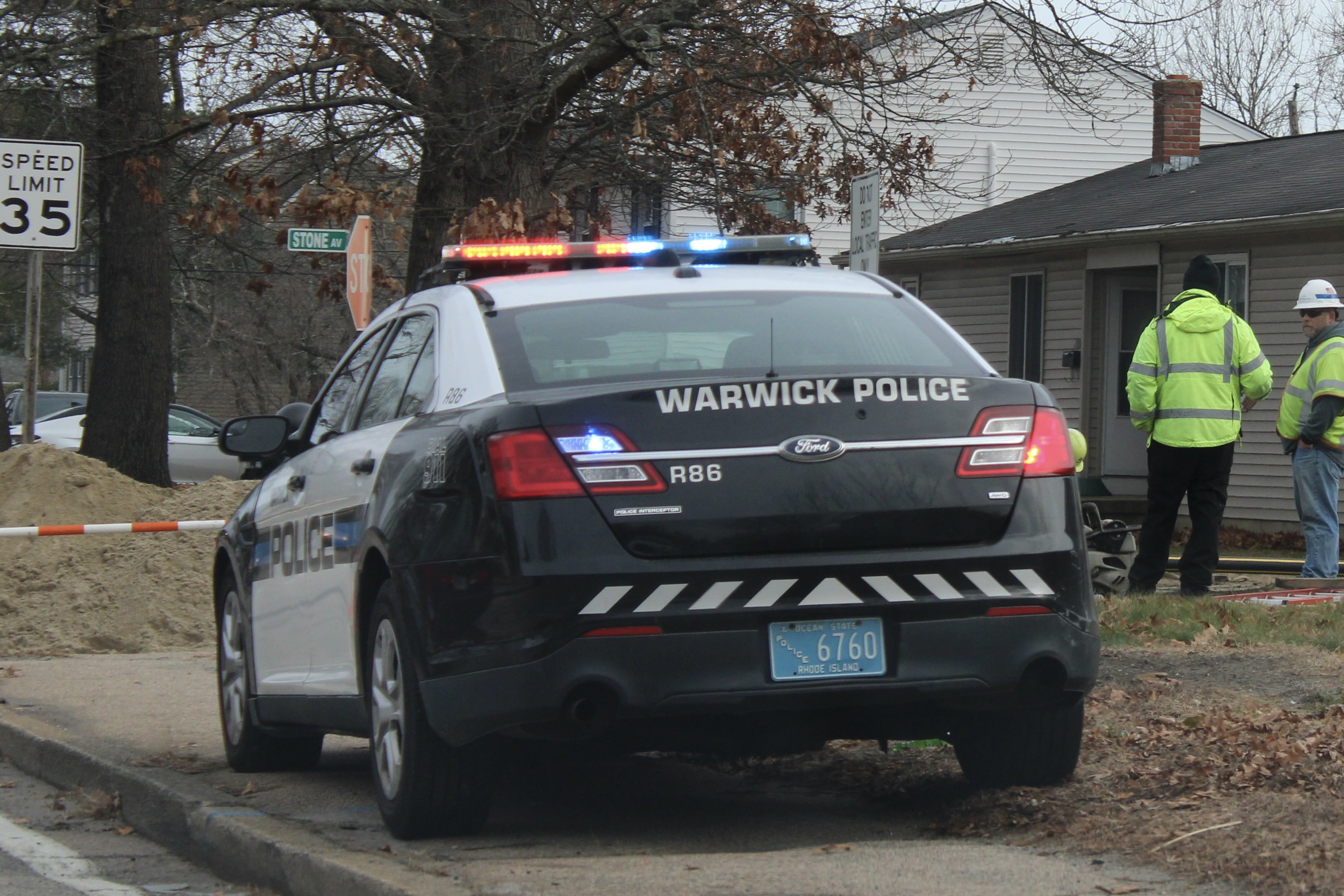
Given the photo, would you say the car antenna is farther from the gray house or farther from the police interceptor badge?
the gray house

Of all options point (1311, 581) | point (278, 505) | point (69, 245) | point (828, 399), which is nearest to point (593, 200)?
point (69, 245)

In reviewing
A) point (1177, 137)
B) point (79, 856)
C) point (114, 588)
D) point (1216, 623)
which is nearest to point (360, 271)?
point (114, 588)

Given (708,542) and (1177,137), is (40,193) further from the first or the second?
(1177,137)

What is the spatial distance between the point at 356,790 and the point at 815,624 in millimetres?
2495

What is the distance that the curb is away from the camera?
4719mm

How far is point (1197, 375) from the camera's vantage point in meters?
10.8

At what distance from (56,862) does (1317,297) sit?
8930mm

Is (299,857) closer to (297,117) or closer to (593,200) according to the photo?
(297,117)

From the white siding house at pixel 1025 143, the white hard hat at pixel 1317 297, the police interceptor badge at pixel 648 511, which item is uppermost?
the white siding house at pixel 1025 143

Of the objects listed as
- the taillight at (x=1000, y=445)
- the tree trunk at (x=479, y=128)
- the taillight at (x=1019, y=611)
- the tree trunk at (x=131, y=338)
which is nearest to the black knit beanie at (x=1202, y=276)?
the tree trunk at (x=479, y=128)

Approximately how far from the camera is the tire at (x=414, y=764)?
16.9 feet

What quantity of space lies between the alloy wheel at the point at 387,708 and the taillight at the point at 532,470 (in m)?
0.76

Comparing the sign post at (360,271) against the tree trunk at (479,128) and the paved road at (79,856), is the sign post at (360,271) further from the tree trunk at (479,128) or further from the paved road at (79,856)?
the paved road at (79,856)

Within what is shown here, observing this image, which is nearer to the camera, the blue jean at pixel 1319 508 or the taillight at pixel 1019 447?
the taillight at pixel 1019 447
